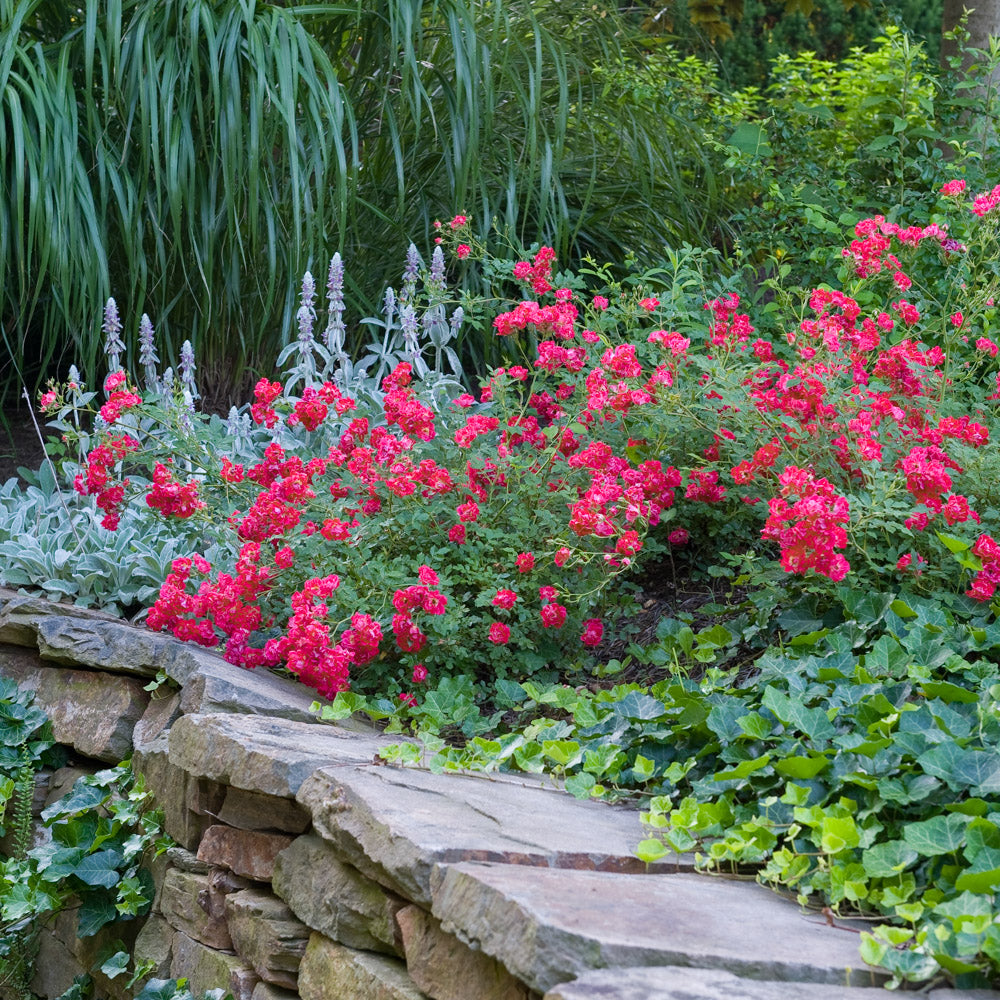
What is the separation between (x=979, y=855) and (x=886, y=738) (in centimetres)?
27

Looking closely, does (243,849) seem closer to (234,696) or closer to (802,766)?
(234,696)

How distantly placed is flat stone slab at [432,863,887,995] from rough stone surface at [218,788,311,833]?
59cm

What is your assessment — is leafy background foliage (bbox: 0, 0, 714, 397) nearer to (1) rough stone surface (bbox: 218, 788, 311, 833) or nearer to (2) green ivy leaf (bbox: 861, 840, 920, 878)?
(1) rough stone surface (bbox: 218, 788, 311, 833)

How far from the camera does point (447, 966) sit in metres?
1.53

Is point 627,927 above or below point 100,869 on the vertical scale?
above

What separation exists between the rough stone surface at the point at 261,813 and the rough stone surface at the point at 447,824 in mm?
161

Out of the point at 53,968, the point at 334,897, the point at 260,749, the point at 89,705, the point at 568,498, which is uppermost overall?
the point at 568,498

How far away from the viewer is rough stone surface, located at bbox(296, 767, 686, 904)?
1555 mm

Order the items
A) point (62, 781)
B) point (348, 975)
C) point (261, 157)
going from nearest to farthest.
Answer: point (348, 975), point (62, 781), point (261, 157)

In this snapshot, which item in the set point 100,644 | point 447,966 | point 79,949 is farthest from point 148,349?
point 447,966

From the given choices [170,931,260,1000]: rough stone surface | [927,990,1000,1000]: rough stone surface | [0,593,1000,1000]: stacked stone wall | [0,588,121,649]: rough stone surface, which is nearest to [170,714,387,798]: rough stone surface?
[0,593,1000,1000]: stacked stone wall

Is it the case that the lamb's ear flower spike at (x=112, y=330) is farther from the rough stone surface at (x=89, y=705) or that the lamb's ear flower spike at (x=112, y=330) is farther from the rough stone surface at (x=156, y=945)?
the rough stone surface at (x=156, y=945)

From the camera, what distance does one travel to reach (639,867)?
162 centimetres

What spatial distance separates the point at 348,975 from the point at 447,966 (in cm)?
29
